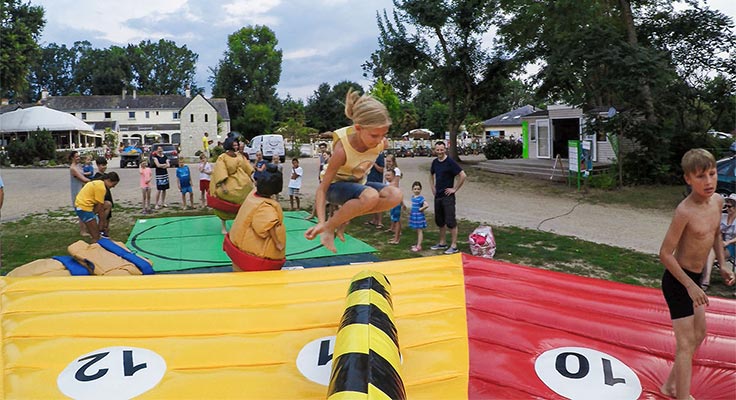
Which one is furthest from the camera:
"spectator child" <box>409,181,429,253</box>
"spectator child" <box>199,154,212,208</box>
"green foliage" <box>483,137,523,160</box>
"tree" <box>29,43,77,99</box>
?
"tree" <box>29,43,77,99</box>

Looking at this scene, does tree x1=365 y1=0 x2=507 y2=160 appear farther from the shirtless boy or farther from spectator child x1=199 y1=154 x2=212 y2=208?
the shirtless boy

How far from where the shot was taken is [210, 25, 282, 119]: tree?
7.04 meters

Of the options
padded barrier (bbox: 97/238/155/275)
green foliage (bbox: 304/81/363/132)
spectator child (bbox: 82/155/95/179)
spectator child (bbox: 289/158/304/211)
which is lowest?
padded barrier (bbox: 97/238/155/275)

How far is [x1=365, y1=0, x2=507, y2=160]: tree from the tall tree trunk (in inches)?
198

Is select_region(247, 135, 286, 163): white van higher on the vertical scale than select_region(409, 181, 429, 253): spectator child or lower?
higher

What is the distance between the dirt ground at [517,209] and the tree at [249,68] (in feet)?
11.9

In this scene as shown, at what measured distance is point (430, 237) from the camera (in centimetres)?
838

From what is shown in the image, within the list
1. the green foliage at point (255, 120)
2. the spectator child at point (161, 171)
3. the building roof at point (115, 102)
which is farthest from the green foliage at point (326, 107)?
the building roof at point (115, 102)

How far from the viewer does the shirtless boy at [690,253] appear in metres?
2.52

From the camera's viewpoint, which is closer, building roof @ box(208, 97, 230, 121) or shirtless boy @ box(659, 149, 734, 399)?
shirtless boy @ box(659, 149, 734, 399)

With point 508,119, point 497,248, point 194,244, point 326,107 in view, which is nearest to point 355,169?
point 326,107

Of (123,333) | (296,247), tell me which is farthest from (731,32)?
(123,333)

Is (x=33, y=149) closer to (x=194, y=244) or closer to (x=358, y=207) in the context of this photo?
(x=194, y=244)

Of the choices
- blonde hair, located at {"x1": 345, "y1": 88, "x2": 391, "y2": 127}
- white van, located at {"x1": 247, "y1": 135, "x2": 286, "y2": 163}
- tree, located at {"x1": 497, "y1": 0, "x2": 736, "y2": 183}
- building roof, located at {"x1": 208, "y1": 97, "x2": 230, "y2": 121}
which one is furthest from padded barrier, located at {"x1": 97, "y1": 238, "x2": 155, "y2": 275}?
tree, located at {"x1": 497, "y1": 0, "x2": 736, "y2": 183}
